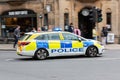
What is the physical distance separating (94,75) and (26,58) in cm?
849

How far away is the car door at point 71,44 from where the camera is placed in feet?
68.0

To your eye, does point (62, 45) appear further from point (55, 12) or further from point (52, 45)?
point (55, 12)

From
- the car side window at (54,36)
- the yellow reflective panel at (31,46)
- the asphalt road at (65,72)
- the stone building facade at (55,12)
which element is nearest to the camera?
the asphalt road at (65,72)

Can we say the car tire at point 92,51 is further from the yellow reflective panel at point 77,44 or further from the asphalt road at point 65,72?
the asphalt road at point 65,72

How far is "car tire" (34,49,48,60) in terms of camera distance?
66.7 feet

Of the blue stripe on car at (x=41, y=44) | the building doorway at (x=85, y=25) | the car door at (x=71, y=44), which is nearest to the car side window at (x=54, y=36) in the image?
the car door at (x=71, y=44)

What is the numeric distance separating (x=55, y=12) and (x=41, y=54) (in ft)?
44.6

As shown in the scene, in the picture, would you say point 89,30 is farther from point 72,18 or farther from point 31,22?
point 31,22

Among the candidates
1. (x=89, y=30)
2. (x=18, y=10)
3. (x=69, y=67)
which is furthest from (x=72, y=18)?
(x=69, y=67)

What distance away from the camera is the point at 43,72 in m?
14.8

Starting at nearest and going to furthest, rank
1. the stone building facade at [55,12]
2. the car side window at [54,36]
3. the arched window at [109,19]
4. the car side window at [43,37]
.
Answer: the car side window at [43,37]
the car side window at [54,36]
the stone building facade at [55,12]
the arched window at [109,19]

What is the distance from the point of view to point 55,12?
111 feet

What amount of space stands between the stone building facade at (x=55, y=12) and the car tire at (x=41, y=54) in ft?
43.4

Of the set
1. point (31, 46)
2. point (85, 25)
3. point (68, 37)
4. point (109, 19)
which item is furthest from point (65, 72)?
point (85, 25)
